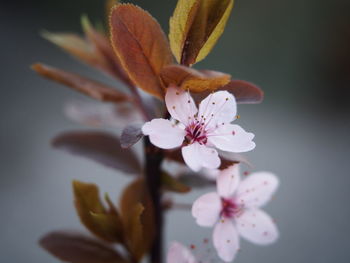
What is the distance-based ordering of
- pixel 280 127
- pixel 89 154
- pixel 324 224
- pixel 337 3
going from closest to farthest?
1. pixel 89 154
2. pixel 324 224
3. pixel 280 127
4. pixel 337 3

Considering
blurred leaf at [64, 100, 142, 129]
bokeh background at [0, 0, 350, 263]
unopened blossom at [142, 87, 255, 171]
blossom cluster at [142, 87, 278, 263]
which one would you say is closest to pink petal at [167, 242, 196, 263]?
blossom cluster at [142, 87, 278, 263]

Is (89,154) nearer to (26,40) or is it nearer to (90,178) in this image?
(90,178)

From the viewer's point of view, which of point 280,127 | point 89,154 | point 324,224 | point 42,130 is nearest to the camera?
point 89,154

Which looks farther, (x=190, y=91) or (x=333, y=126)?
(x=333, y=126)

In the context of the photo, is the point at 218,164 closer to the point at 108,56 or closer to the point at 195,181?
the point at 195,181

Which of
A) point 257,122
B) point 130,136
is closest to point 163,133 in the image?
point 130,136

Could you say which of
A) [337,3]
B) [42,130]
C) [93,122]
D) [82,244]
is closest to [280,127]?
[337,3]

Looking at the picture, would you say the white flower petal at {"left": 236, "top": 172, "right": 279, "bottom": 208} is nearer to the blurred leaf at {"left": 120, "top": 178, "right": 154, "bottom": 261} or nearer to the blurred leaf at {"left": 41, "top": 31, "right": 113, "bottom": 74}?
the blurred leaf at {"left": 120, "top": 178, "right": 154, "bottom": 261}
